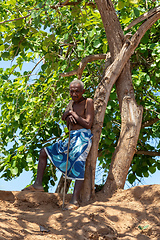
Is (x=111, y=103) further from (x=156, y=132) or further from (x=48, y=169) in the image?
(x=48, y=169)

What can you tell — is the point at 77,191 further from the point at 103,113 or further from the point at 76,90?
the point at 76,90

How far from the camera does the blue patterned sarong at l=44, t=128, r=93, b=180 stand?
13.3ft

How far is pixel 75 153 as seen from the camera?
13.5ft

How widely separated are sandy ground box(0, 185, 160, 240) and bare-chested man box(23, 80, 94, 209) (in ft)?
0.87

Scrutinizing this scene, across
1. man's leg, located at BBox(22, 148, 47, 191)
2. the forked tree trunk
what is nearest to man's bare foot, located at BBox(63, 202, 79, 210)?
the forked tree trunk

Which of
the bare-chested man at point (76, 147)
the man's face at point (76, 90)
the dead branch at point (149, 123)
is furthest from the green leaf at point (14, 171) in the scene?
the dead branch at point (149, 123)

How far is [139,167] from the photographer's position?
609cm

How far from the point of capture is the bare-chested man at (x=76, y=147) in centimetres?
405

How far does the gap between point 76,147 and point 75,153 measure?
0.26ft

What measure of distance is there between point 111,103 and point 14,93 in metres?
2.14

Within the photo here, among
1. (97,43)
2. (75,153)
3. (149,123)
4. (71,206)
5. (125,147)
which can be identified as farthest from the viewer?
(149,123)

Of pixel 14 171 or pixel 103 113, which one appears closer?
pixel 103 113

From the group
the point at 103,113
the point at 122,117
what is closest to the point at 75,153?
the point at 103,113

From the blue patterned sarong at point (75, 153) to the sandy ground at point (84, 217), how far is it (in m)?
0.38
